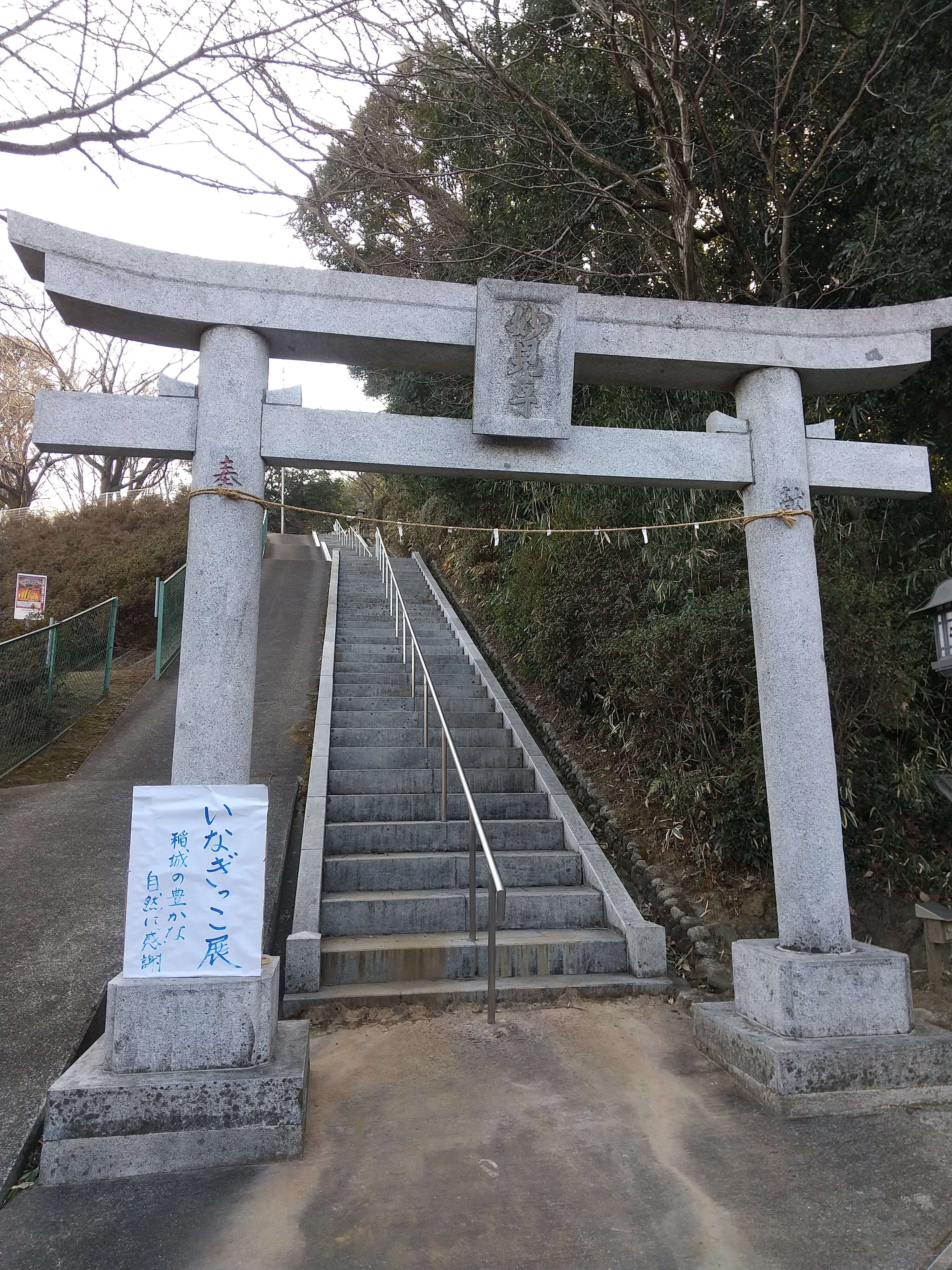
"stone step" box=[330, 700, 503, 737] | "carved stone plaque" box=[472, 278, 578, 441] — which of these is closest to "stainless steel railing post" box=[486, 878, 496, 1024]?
"carved stone plaque" box=[472, 278, 578, 441]

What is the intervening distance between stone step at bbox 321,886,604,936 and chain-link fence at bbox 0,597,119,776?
4491mm

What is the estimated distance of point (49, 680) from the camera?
28.9 feet

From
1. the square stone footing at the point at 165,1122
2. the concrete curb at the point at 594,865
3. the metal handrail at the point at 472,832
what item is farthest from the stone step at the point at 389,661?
the square stone footing at the point at 165,1122

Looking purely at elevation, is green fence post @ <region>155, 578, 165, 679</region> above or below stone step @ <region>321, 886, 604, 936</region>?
above

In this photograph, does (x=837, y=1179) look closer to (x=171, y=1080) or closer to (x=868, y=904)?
(x=171, y=1080)

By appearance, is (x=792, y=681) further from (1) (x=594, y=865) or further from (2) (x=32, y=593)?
(2) (x=32, y=593)

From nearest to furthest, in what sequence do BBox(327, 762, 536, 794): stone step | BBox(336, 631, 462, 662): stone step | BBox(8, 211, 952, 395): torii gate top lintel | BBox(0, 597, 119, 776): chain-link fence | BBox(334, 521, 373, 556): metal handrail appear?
BBox(8, 211, 952, 395): torii gate top lintel, BBox(327, 762, 536, 794): stone step, BBox(0, 597, 119, 776): chain-link fence, BBox(336, 631, 462, 662): stone step, BBox(334, 521, 373, 556): metal handrail

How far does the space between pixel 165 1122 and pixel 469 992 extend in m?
1.91

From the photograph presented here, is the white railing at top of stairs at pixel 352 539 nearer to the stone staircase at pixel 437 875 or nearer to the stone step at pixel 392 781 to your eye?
the stone staircase at pixel 437 875

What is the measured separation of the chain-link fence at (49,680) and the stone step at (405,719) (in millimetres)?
3229

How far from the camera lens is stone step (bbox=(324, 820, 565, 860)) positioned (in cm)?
574

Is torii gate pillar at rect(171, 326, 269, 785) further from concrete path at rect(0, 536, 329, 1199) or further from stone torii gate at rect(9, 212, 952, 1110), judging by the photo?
concrete path at rect(0, 536, 329, 1199)

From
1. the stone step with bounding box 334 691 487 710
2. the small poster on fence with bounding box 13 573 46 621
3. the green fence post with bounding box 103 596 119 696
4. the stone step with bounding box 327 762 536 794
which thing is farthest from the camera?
the small poster on fence with bounding box 13 573 46 621

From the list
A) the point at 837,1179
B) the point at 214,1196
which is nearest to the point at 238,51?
the point at 214,1196
